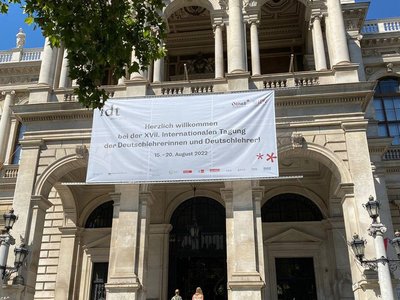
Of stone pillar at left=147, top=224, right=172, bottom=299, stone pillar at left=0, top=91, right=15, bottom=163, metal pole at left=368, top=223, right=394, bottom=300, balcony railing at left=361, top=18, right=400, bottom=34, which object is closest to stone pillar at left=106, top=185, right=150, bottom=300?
stone pillar at left=147, top=224, right=172, bottom=299

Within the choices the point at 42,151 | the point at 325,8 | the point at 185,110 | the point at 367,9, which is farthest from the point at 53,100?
the point at 367,9

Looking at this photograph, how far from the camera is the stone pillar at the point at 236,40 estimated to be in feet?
60.8

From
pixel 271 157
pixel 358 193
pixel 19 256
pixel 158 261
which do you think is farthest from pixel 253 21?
pixel 19 256

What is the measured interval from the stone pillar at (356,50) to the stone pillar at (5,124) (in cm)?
1904

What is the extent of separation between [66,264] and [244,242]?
30.3 ft

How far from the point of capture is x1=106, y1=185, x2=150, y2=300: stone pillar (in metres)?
15.0

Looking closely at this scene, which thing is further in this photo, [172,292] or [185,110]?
[172,292]

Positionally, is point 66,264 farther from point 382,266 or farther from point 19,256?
point 382,266

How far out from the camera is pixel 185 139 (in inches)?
667

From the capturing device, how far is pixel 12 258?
16172mm

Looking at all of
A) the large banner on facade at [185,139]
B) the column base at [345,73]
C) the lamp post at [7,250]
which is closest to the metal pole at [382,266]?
the large banner on facade at [185,139]

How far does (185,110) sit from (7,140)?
13042 mm

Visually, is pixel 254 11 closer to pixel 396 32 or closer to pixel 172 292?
pixel 396 32

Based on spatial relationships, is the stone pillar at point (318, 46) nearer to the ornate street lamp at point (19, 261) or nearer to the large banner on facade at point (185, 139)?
the large banner on facade at point (185, 139)
